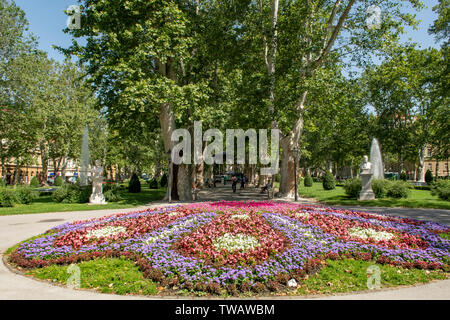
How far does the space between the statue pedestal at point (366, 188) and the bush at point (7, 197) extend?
73.1 ft

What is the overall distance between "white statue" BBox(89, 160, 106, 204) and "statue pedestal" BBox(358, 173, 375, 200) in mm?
17062

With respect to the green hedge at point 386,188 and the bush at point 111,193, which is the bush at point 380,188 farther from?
the bush at point 111,193

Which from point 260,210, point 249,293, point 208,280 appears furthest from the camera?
point 260,210

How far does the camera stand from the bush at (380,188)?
20250mm

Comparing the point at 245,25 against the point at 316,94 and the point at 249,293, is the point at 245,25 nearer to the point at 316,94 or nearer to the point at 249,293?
the point at 316,94

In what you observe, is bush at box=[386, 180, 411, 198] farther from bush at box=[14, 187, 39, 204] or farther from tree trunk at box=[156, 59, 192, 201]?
bush at box=[14, 187, 39, 204]

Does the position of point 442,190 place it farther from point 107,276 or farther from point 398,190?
point 107,276

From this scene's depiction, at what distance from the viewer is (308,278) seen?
5688mm

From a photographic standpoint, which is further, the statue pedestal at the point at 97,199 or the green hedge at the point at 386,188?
the green hedge at the point at 386,188

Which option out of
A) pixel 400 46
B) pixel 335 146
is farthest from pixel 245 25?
pixel 335 146

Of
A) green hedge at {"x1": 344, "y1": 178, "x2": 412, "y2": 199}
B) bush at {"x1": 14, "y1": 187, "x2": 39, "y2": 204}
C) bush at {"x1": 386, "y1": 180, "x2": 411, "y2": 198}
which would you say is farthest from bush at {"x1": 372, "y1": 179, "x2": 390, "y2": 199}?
bush at {"x1": 14, "y1": 187, "x2": 39, "y2": 204}

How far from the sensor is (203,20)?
21.5 meters

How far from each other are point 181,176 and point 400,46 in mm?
16671

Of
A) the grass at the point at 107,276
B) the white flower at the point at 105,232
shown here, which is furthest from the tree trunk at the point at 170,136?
the grass at the point at 107,276
